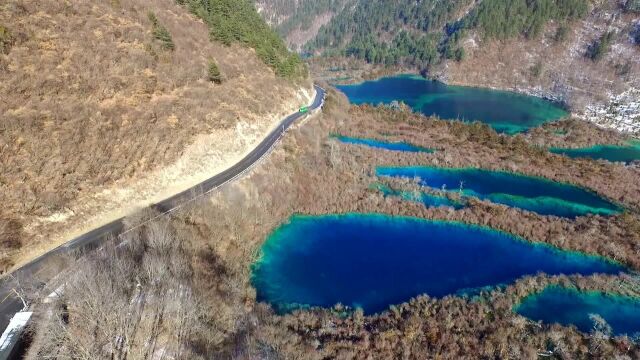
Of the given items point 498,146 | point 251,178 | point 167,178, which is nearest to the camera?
point 167,178

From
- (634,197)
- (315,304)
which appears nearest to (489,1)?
(634,197)

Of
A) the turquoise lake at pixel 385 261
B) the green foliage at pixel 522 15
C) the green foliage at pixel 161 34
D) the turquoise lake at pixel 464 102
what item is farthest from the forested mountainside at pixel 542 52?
the green foliage at pixel 161 34

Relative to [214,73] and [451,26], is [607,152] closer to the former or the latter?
[214,73]

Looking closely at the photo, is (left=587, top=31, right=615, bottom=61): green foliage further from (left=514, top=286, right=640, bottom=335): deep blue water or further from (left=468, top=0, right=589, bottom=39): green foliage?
(left=514, top=286, right=640, bottom=335): deep blue water

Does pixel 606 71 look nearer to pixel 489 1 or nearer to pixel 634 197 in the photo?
pixel 489 1

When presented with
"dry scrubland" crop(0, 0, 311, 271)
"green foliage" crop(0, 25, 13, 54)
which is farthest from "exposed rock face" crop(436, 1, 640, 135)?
"green foliage" crop(0, 25, 13, 54)

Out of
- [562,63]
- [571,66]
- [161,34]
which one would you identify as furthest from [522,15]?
[161,34]
